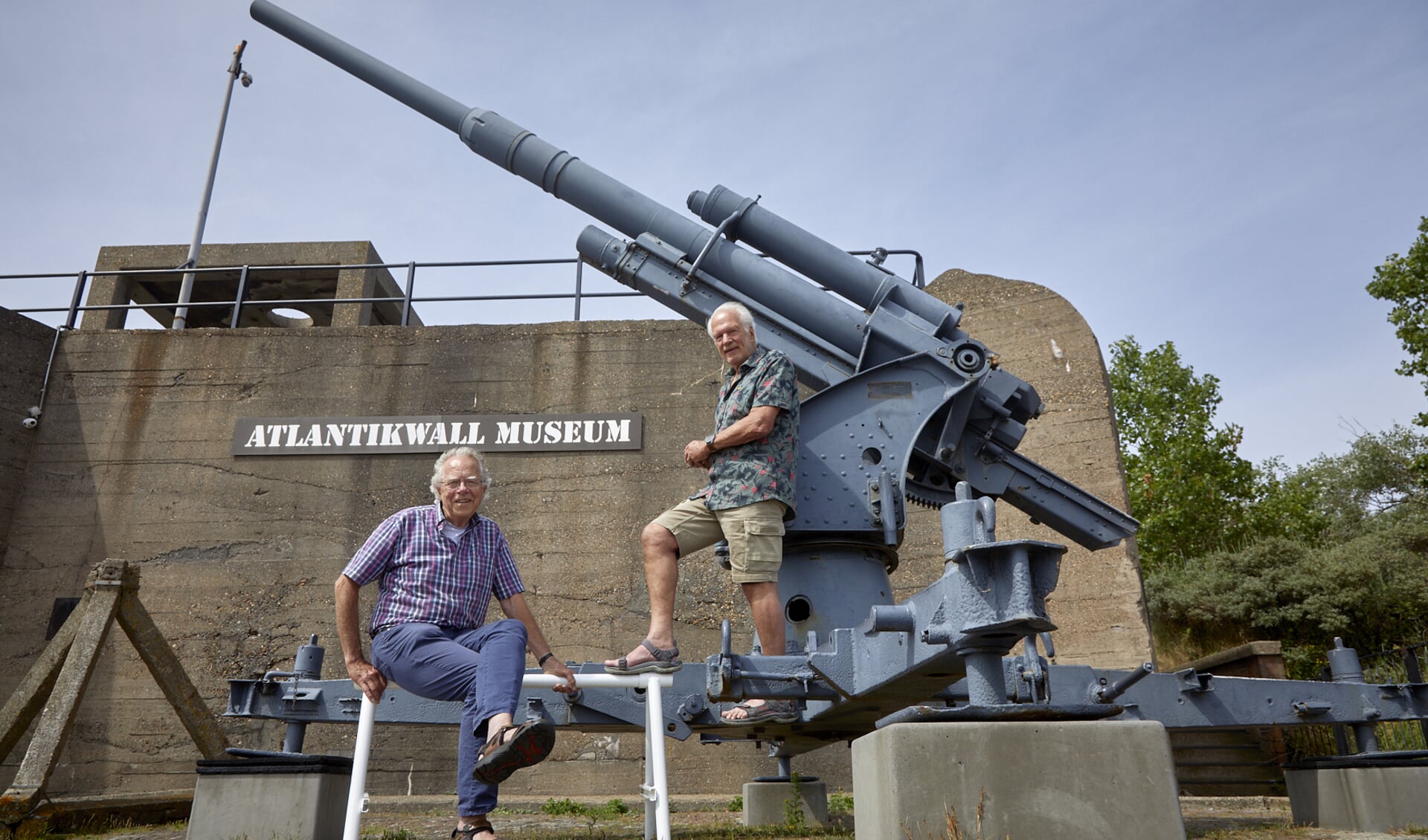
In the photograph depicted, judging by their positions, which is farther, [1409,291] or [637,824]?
[1409,291]

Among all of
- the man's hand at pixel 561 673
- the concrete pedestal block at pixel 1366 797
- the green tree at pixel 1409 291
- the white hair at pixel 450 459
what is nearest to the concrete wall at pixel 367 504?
the concrete pedestal block at pixel 1366 797

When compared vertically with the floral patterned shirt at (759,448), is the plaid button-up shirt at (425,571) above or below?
below

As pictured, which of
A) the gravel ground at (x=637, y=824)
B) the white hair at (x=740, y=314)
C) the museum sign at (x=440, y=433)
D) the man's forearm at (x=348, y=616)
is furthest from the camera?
the museum sign at (x=440, y=433)

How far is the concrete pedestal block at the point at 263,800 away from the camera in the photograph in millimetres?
3754

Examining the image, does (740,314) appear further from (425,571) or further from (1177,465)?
(1177,465)

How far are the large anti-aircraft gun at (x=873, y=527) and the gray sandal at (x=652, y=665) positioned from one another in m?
0.16

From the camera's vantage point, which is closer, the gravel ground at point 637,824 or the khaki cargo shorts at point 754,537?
the khaki cargo shorts at point 754,537

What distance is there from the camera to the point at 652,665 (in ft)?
11.4

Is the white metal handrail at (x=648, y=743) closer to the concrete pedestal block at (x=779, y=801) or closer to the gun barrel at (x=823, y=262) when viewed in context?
the concrete pedestal block at (x=779, y=801)

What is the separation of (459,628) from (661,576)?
1044 mm

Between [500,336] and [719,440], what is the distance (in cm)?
530

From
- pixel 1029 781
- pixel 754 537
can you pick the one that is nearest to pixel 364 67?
pixel 754 537

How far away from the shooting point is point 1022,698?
2.62 meters

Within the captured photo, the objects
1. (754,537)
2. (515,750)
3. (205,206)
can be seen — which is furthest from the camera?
(205,206)
